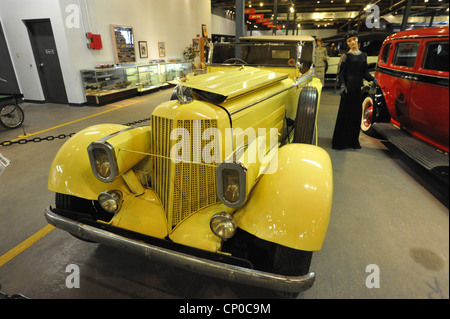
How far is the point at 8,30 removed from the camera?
8.02 m

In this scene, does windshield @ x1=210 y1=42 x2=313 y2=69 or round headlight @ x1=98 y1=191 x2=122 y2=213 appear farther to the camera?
windshield @ x1=210 y1=42 x2=313 y2=69

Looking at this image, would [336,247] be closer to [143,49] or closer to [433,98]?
[433,98]

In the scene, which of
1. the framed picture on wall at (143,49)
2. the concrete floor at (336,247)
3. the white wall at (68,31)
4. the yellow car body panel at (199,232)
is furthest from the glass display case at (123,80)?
the yellow car body panel at (199,232)

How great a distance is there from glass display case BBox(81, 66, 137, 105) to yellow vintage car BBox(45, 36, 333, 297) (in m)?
6.96

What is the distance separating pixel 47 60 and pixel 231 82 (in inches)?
333

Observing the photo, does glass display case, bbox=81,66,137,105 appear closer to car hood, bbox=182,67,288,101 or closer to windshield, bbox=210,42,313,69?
windshield, bbox=210,42,313,69

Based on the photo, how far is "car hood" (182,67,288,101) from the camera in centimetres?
198

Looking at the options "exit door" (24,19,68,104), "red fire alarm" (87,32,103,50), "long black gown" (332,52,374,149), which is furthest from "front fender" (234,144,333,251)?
"exit door" (24,19,68,104)

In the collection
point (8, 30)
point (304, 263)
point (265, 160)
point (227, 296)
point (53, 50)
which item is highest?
point (8, 30)

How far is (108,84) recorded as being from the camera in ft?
29.6
